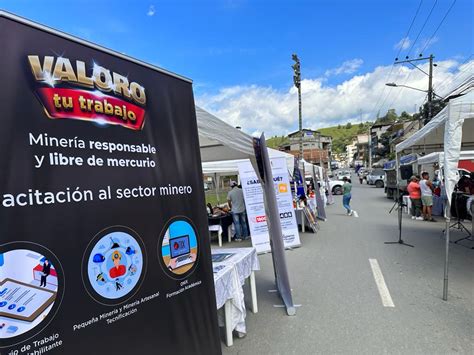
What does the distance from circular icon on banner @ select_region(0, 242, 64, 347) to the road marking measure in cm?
438

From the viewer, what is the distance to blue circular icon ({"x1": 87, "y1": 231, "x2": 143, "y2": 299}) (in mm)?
1691

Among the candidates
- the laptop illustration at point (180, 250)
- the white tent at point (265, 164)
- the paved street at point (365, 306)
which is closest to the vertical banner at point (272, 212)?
the white tent at point (265, 164)

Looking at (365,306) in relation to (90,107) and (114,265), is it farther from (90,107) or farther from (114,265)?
(90,107)

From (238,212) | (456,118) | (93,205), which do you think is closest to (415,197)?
(238,212)

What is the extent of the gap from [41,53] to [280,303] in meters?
4.35

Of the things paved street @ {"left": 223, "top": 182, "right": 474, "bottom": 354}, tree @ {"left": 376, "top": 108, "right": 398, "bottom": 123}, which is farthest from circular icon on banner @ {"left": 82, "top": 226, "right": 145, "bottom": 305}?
tree @ {"left": 376, "top": 108, "right": 398, "bottom": 123}

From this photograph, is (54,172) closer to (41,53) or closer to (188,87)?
(41,53)

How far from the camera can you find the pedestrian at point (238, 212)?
32.3 ft

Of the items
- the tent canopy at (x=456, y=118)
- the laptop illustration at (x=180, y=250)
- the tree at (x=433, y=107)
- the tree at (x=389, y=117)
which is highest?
the tree at (x=389, y=117)

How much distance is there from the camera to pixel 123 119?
1938 mm

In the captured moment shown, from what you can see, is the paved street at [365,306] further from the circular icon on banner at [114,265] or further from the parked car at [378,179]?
the parked car at [378,179]

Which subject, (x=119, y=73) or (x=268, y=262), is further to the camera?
(x=268, y=262)

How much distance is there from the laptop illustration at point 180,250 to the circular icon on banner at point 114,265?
294 mm

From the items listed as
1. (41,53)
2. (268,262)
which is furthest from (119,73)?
(268,262)
